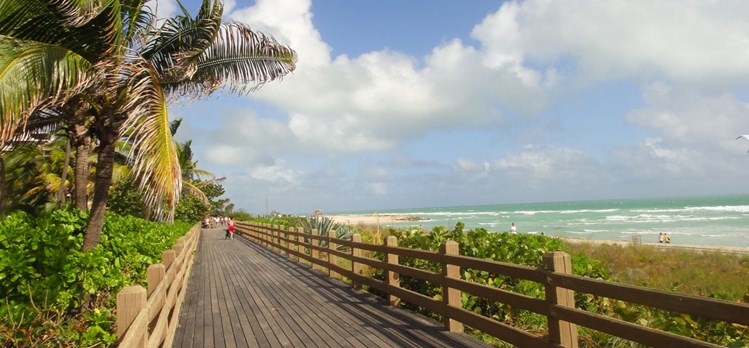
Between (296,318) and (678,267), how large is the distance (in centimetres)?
1830

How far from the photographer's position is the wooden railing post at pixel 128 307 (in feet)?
9.46

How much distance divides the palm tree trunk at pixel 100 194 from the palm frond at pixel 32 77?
98 cm

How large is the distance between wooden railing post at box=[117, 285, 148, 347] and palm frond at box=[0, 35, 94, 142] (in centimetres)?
350

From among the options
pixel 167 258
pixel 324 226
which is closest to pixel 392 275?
pixel 167 258

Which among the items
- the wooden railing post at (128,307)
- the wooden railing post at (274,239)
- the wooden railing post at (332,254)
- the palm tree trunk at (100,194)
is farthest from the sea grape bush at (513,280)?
the wooden railing post at (274,239)

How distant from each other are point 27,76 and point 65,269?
2217 millimetres

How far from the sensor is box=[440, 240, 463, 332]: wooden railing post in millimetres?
5691

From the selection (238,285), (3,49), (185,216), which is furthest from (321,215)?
(185,216)

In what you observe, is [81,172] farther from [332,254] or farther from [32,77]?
[332,254]

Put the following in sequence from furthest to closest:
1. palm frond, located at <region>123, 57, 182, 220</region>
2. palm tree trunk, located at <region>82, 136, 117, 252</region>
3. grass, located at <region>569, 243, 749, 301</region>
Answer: grass, located at <region>569, 243, 749, 301</region> → palm tree trunk, located at <region>82, 136, 117, 252</region> → palm frond, located at <region>123, 57, 182, 220</region>

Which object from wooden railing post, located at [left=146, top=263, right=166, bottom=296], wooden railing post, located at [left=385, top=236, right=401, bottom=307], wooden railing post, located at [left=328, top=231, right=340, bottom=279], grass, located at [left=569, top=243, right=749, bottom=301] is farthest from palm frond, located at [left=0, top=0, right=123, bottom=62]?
grass, located at [left=569, top=243, right=749, bottom=301]

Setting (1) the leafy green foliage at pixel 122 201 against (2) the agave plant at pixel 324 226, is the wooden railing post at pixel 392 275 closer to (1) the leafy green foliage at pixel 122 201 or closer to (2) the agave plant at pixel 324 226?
(2) the agave plant at pixel 324 226

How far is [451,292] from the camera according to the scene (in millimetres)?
5727

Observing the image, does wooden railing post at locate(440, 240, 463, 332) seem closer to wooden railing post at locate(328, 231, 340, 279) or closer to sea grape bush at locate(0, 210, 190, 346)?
sea grape bush at locate(0, 210, 190, 346)
